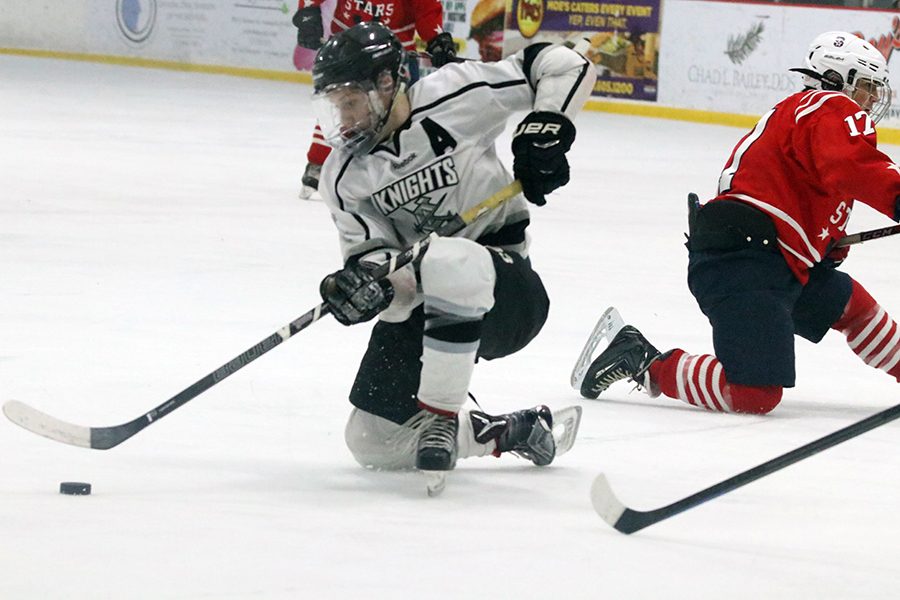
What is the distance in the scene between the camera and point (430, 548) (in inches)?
90.3

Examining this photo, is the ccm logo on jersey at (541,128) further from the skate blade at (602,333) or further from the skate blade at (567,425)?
the skate blade at (602,333)

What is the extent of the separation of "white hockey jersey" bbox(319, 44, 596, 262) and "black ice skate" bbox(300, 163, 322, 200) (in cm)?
378

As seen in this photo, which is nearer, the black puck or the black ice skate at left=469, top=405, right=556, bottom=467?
the black puck

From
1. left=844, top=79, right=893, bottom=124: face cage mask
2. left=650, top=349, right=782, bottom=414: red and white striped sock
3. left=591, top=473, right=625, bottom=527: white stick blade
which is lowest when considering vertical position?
left=650, top=349, right=782, bottom=414: red and white striped sock

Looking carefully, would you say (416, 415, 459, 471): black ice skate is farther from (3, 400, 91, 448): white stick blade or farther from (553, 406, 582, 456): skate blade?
(3, 400, 91, 448): white stick blade

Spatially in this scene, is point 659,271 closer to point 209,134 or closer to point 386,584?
point 386,584

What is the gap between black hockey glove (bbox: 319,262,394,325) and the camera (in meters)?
2.62

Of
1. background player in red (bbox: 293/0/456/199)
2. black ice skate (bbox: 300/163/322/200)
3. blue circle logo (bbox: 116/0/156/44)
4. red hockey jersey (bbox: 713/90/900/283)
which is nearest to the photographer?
red hockey jersey (bbox: 713/90/900/283)

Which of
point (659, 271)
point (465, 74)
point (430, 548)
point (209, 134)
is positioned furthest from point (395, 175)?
point (209, 134)

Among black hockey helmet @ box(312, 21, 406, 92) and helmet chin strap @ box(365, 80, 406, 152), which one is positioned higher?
black hockey helmet @ box(312, 21, 406, 92)

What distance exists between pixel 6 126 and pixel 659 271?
4791 millimetres

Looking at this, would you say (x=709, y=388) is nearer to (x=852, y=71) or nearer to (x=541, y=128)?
(x=852, y=71)

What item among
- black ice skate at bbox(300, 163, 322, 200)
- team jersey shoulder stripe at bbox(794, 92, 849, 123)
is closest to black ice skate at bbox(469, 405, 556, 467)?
team jersey shoulder stripe at bbox(794, 92, 849, 123)

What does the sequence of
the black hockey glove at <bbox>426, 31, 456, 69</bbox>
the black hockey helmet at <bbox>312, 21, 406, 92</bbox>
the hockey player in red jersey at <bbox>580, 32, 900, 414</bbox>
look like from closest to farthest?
the black hockey helmet at <bbox>312, 21, 406, 92</bbox> → the hockey player in red jersey at <bbox>580, 32, 900, 414</bbox> → the black hockey glove at <bbox>426, 31, 456, 69</bbox>
